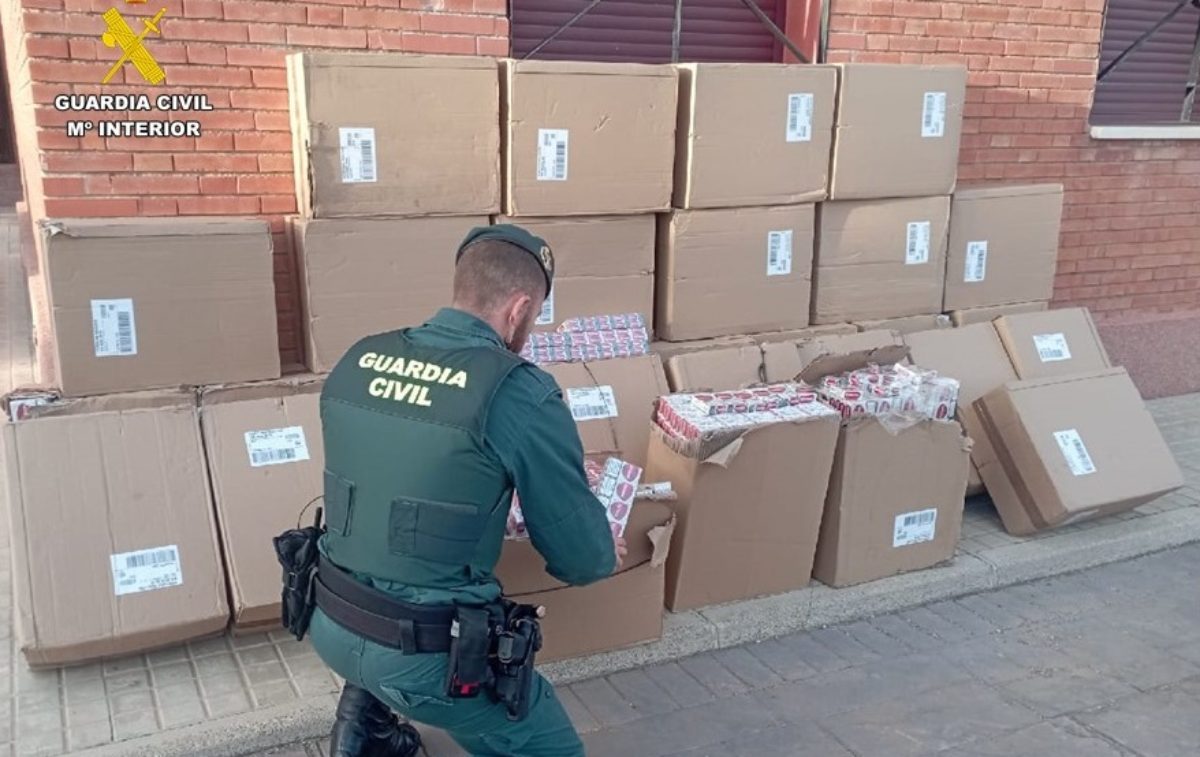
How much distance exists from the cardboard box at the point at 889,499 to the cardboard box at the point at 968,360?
2.17 ft

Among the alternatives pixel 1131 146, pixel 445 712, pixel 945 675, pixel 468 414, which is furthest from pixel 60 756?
pixel 1131 146

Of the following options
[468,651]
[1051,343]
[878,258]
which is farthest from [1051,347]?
[468,651]

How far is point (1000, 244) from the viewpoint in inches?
196

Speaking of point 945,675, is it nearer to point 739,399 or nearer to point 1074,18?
point 739,399

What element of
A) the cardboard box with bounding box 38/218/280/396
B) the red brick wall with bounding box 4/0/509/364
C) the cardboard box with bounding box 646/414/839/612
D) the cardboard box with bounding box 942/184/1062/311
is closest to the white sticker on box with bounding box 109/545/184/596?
Result: the cardboard box with bounding box 38/218/280/396

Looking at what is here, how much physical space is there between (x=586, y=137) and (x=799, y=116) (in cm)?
101

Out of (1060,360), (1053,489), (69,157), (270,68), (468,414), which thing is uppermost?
(270,68)

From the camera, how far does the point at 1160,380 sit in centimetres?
652

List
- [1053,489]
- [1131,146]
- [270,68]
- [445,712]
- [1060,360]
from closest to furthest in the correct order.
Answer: [445,712], [270,68], [1053,489], [1060,360], [1131,146]

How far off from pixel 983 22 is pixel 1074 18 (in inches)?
27.7

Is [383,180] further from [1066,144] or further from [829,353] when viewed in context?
[1066,144]

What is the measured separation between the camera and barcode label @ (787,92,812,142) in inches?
165

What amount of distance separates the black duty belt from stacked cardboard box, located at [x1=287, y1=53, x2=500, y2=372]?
1.63 metres

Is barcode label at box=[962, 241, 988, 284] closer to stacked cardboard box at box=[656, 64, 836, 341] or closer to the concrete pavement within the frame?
stacked cardboard box at box=[656, 64, 836, 341]
